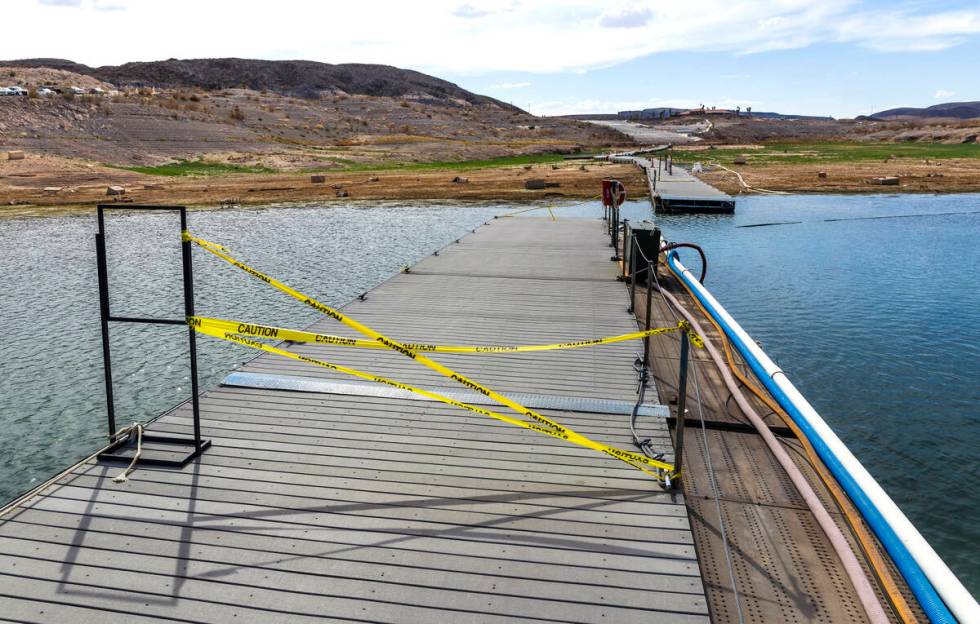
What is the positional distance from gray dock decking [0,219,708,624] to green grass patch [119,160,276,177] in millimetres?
52426

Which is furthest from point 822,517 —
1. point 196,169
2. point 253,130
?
point 253,130

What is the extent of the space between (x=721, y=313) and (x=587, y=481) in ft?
24.1

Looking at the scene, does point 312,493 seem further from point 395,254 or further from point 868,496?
point 395,254

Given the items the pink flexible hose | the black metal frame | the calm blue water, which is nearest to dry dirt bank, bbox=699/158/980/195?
the calm blue water

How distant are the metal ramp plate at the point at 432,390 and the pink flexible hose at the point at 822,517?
3.98 ft

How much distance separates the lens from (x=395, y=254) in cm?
2628

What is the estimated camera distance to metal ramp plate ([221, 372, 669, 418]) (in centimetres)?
887

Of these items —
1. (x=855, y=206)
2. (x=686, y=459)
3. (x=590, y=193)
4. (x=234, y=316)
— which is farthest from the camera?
(x=590, y=193)

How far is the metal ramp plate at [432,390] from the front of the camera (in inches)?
349

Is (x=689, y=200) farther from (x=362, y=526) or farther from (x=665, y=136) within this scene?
(x=665, y=136)

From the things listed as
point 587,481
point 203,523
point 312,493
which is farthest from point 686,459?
point 203,523

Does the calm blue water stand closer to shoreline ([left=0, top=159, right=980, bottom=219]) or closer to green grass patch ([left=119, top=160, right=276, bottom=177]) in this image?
shoreline ([left=0, top=159, right=980, bottom=219])

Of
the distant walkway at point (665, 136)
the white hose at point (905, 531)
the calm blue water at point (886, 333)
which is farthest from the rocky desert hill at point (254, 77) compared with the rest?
the white hose at point (905, 531)

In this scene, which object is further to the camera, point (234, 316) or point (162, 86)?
point (162, 86)
